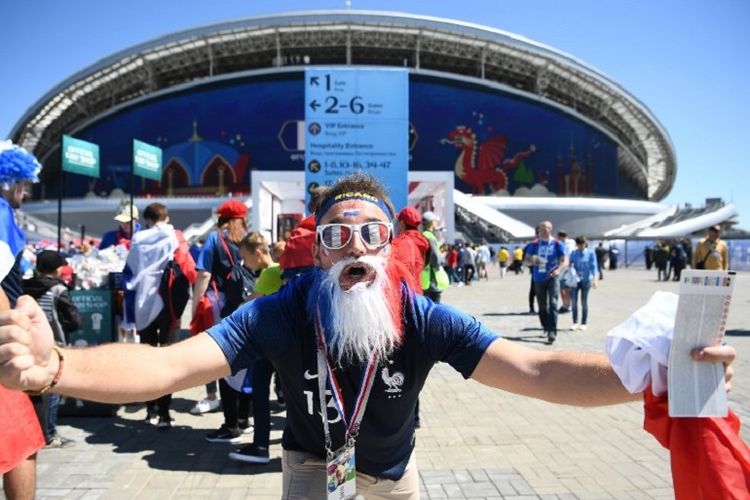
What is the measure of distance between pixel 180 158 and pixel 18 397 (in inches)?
2105

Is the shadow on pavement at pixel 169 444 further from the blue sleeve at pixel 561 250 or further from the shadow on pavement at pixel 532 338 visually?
the blue sleeve at pixel 561 250

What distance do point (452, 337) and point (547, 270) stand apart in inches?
324

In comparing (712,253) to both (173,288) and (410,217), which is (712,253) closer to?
(410,217)

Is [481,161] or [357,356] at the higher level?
[481,161]

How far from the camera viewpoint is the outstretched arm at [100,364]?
1387 millimetres

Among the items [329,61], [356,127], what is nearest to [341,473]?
[356,127]

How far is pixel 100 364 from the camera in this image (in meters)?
1.67

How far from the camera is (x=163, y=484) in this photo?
416cm

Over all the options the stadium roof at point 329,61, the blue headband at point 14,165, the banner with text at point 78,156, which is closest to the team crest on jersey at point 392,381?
the blue headband at point 14,165

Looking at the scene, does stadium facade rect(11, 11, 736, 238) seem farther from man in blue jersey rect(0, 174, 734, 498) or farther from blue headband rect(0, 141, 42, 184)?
man in blue jersey rect(0, 174, 734, 498)

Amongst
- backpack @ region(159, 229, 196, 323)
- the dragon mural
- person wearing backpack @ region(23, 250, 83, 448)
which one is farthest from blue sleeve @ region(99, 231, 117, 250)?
the dragon mural

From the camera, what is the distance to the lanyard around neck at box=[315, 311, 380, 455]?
2.04 metres

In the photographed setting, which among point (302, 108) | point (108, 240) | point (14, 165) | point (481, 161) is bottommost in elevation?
point (108, 240)

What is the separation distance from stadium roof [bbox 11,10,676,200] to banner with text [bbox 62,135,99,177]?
4142 centimetres
